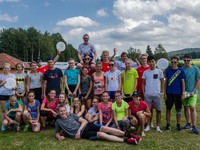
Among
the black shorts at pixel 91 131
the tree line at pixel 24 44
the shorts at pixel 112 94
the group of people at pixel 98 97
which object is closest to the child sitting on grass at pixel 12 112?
the group of people at pixel 98 97

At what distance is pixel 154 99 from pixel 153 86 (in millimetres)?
397

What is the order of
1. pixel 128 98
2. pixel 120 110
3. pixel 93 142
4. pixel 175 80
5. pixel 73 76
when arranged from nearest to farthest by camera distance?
pixel 93 142
pixel 120 110
pixel 175 80
pixel 128 98
pixel 73 76

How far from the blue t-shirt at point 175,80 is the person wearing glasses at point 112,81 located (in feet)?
4.93

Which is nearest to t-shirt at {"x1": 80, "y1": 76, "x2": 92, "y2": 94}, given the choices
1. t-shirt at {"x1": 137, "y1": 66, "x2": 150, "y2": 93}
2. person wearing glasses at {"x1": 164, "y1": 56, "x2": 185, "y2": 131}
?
t-shirt at {"x1": 137, "y1": 66, "x2": 150, "y2": 93}

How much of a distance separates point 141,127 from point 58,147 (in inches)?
94.8

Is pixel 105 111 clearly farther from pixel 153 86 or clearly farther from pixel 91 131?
pixel 153 86

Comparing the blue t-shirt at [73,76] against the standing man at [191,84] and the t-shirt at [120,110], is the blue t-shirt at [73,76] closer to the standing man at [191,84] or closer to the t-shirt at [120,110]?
the t-shirt at [120,110]

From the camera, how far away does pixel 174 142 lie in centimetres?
648

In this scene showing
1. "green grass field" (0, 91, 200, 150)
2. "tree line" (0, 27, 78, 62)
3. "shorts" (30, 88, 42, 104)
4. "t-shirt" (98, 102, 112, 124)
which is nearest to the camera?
"green grass field" (0, 91, 200, 150)

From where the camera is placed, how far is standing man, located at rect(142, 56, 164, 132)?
7.52 metres

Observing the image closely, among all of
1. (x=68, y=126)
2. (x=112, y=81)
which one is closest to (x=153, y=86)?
(x=112, y=81)

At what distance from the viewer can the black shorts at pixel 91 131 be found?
6675 mm

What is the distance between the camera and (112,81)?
7.79m

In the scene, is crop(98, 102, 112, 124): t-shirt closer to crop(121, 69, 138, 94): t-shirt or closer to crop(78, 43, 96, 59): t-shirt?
crop(121, 69, 138, 94): t-shirt
